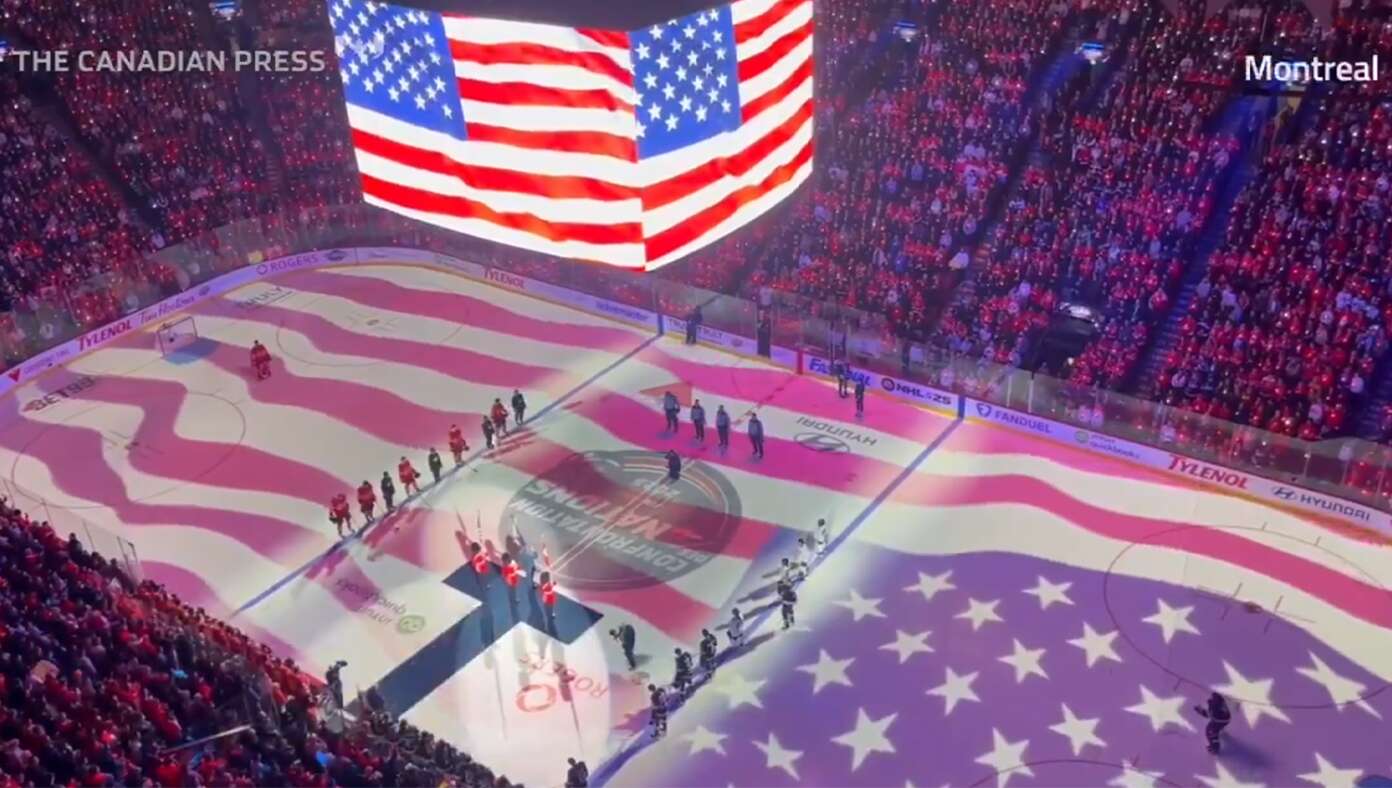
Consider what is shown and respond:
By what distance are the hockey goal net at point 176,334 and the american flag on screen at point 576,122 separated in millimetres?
22224

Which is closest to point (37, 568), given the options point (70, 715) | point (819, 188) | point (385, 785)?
point (70, 715)

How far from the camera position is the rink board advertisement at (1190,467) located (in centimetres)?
2508

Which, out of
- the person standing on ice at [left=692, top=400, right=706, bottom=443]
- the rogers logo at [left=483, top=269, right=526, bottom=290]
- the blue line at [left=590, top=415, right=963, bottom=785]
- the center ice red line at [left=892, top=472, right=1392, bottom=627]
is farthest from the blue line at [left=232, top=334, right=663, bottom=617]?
the center ice red line at [left=892, top=472, right=1392, bottom=627]

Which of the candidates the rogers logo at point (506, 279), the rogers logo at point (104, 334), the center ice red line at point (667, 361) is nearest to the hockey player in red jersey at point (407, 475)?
the center ice red line at point (667, 361)

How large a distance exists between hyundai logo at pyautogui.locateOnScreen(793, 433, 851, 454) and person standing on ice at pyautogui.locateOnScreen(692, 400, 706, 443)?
2.15 metres

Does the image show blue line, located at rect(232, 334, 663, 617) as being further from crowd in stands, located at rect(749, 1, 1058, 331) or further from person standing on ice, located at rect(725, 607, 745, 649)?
person standing on ice, located at rect(725, 607, 745, 649)

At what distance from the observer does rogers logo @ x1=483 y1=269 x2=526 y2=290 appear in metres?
38.0

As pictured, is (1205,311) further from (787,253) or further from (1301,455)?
(787,253)

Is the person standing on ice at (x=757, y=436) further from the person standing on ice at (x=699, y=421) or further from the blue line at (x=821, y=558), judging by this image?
the blue line at (x=821, y=558)

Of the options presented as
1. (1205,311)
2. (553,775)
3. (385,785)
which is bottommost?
(553,775)

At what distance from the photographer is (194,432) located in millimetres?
30844

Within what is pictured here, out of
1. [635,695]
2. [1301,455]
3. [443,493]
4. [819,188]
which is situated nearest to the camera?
[635,695]

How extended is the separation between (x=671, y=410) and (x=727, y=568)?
5.66 metres

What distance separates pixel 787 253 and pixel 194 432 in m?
16.2
